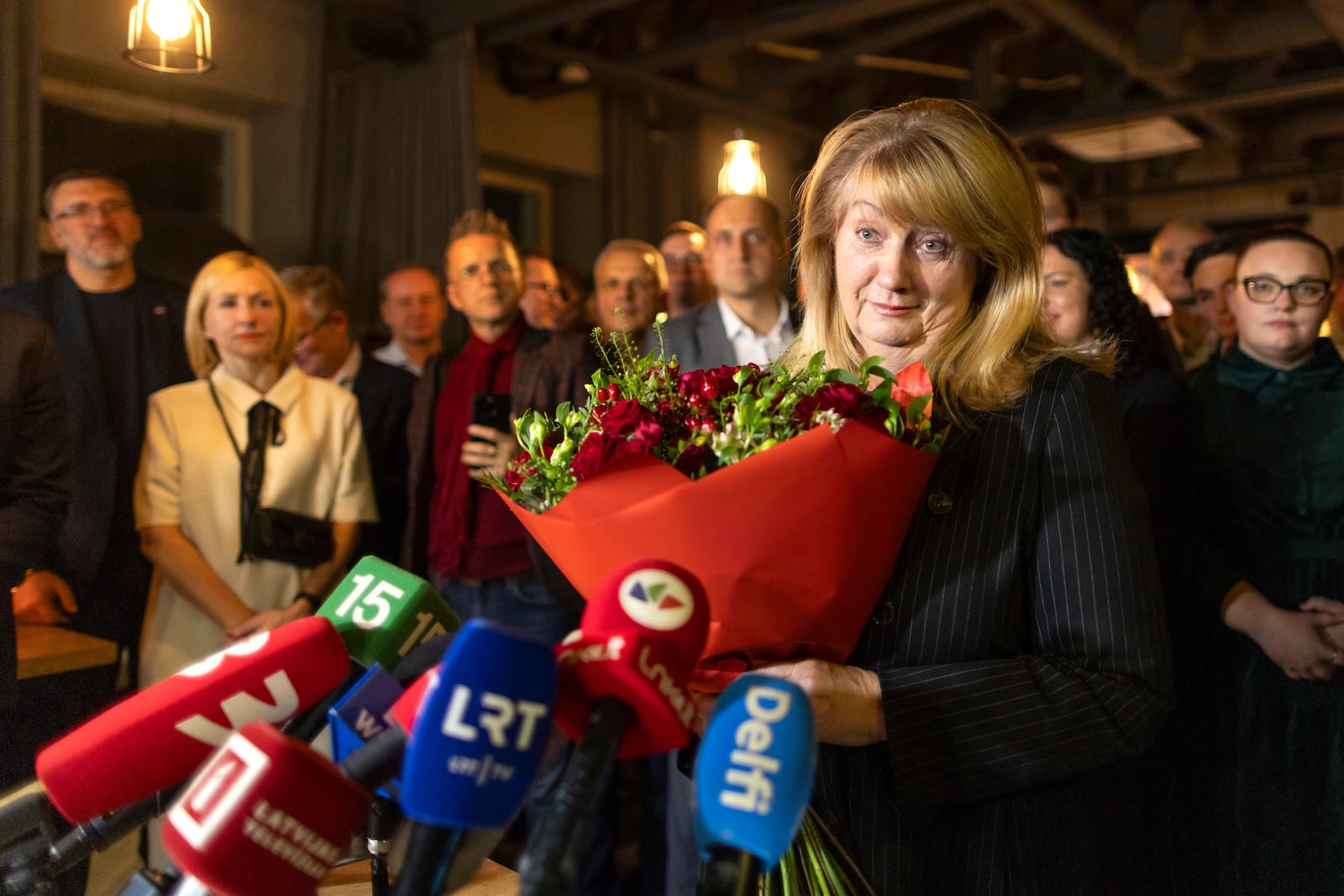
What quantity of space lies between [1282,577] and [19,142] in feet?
8.43

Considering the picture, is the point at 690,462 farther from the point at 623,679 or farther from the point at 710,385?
the point at 623,679

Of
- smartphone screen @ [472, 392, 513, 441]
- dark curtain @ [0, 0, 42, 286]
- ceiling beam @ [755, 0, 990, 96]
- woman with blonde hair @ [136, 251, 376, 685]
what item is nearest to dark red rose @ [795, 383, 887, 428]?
dark curtain @ [0, 0, 42, 286]

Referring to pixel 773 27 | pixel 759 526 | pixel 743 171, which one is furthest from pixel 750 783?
pixel 773 27

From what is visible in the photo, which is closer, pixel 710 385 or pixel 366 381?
pixel 710 385

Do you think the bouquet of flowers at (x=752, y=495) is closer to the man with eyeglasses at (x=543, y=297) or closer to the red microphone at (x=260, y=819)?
the red microphone at (x=260, y=819)

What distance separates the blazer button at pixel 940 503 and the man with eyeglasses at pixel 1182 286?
258cm

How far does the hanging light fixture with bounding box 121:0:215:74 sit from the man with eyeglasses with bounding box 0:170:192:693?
0.29 m

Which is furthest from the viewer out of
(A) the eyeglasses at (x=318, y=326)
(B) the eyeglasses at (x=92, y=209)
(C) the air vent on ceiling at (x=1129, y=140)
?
(C) the air vent on ceiling at (x=1129, y=140)

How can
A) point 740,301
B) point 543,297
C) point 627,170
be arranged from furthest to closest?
1. point 627,170
2. point 543,297
3. point 740,301

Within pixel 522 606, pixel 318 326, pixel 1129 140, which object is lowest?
pixel 522 606

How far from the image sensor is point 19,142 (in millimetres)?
1945

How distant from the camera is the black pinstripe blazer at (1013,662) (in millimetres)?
981

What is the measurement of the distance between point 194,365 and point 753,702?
2.27m

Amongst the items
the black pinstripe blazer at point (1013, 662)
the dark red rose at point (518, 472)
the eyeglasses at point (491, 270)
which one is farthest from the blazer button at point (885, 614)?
the eyeglasses at point (491, 270)
